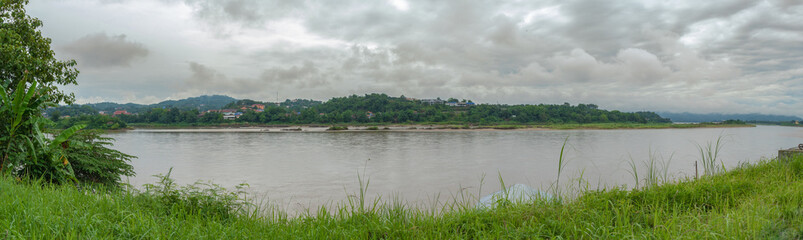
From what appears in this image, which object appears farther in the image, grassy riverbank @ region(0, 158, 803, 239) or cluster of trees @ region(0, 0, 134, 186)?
cluster of trees @ region(0, 0, 134, 186)

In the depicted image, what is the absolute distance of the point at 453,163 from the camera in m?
17.7

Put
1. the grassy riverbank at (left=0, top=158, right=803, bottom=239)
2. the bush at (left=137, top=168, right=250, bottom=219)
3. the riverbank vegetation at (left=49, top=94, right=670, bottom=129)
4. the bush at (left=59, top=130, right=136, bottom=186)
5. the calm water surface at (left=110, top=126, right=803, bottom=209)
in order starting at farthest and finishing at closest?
the riverbank vegetation at (left=49, top=94, right=670, bottom=129) < the calm water surface at (left=110, top=126, right=803, bottom=209) < the bush at (left=59, top=130, right=136, bottom=186) < the bush at (left=137, top=168, right=250, bottom=219) < the grassy riverbank at (left=0, top=158, right=803, bottom=239)

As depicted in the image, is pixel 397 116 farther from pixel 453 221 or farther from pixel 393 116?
pixel 453 221

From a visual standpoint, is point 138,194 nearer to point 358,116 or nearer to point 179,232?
point 179,232

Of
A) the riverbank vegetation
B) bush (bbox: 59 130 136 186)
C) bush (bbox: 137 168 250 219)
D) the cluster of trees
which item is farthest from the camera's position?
the riverbank vegetation

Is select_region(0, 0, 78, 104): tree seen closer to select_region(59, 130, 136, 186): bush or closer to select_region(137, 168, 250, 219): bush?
select_region(59, 130, 136, 186): bush

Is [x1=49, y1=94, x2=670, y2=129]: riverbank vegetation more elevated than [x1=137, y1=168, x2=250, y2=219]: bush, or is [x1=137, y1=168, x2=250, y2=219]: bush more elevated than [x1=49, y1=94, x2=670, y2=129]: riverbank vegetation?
[x1=49, y1=94, x2=670, y2=129]: riverbank vegetation

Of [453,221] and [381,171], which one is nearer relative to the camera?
[453,221]

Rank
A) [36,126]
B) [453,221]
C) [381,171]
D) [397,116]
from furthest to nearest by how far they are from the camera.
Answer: [397,116], [381,171], [36,126], [453,221]

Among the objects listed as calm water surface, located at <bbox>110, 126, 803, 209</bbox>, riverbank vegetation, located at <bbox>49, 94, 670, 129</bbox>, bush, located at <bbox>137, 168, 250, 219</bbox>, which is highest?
riverbank vegetation, located at <bbox>49, 94, 670, 129</bbox>

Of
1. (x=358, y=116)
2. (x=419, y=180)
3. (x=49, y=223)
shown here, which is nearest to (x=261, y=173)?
(x=419, y=180)

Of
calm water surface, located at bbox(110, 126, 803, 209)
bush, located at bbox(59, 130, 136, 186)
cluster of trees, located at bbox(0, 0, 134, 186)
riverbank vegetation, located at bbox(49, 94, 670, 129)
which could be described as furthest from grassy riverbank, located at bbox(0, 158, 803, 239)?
riverbank vegetation, located at bbox(49, 94, 670, 129)

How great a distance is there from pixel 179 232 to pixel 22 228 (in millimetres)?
907

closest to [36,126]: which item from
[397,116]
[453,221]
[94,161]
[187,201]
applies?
[94,161]
